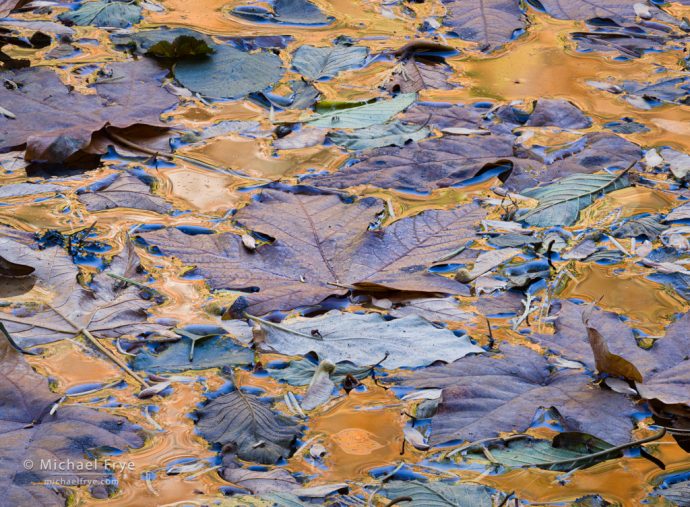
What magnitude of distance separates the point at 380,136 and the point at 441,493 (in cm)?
121

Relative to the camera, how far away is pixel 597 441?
52.7 inches

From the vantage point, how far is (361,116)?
236 cm

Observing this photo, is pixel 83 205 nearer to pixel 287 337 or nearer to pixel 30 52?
pixel 287 337

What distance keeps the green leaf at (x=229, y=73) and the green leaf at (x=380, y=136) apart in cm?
37

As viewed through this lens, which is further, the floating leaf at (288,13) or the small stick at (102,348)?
the floating leaf at (288,13)

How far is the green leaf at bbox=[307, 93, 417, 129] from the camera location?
2.33 meters

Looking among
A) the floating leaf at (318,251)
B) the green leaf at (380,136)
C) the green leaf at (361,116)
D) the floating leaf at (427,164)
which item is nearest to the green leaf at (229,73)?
the green leaf at (361,116)

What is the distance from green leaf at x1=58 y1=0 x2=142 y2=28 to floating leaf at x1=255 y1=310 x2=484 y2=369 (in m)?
1.67

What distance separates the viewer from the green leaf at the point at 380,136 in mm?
2221

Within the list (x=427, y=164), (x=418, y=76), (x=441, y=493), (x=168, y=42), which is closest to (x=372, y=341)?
(x=441, y=493)

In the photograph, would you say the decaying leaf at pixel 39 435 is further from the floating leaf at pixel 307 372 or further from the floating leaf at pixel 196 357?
the floating leaf at pixel 307 372

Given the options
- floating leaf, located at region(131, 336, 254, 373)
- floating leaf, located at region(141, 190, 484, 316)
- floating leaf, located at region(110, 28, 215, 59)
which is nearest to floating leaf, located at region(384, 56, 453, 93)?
floating leaf, located at region(110, 28, 215, 59)

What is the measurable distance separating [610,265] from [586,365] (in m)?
0.41

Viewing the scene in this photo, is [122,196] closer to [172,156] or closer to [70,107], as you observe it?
[172,156]
